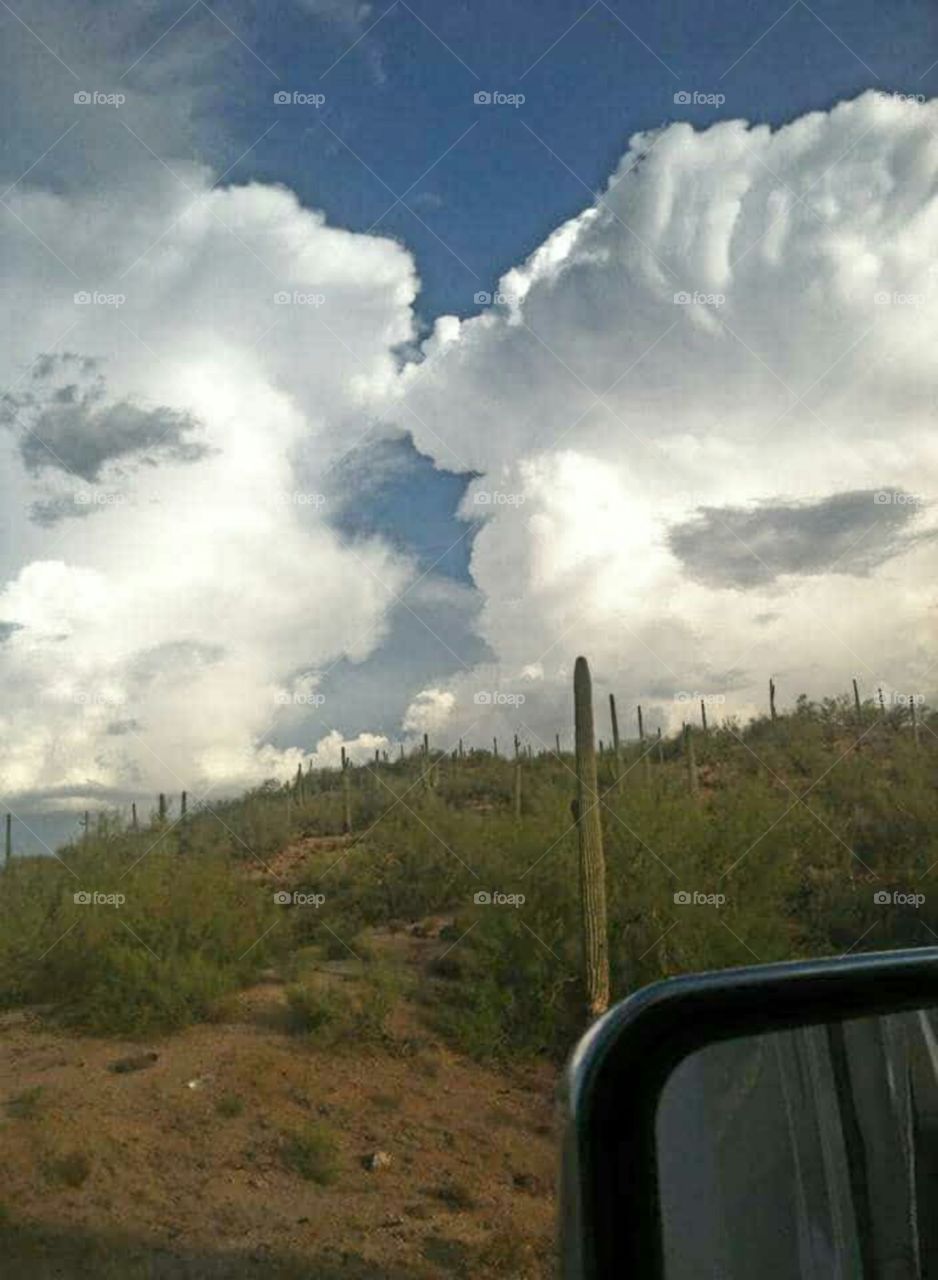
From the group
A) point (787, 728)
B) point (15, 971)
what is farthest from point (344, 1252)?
point (787, 728)

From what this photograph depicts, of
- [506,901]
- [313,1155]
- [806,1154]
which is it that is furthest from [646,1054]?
[506,901]

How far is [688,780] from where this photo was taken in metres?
27.6

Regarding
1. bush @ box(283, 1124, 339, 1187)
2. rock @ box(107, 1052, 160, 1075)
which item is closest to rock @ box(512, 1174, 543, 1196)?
bush @ box(283, 1124, 339, 1187)

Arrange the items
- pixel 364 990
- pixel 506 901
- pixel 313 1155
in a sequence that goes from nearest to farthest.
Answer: pixel 313 1155, pixel 364 990, pixel 506 901

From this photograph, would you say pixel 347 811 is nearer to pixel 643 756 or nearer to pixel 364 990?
pixel 643 756

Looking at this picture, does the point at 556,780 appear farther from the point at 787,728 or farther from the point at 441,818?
the point at 787,728

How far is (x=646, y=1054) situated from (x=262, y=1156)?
542 inches

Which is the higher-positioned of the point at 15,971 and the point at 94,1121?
the point at 15,971

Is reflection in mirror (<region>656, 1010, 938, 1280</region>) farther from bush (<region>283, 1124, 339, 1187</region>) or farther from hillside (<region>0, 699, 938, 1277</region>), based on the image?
bush (<region>283, 1124, 339, 1187</region>)

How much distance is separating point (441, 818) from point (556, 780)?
17.4 ft

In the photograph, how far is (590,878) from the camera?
56.3ft

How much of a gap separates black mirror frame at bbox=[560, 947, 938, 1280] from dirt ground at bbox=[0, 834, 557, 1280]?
34.9 feet

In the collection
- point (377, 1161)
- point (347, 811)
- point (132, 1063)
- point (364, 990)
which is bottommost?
point (377, 1161)

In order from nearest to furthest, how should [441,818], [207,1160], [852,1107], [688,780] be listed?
1. [852,1107]
2. [207,1160]
3. [441,818]
4. [688,780]
